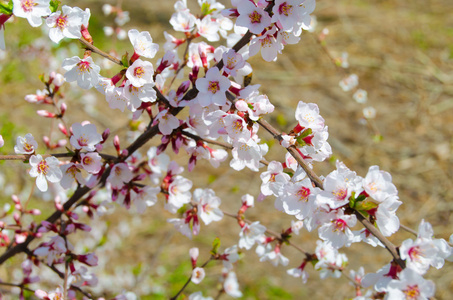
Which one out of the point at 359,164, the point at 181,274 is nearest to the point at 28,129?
the point at 181,274

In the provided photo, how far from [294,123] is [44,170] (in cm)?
383

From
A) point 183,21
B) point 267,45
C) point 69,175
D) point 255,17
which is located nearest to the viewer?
point 255,17

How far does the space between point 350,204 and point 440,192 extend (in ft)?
12.9

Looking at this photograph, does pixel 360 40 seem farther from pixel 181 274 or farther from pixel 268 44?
pixel 268 44

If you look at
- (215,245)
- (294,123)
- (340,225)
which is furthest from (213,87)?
(294,123)

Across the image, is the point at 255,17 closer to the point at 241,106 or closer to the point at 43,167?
the point at 241,106

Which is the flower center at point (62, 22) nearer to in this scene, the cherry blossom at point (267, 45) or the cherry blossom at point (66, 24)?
the cherry blossom at point (66, 24)

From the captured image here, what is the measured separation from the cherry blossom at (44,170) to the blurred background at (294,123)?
5.15 ft

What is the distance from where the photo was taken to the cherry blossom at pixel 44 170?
142cm

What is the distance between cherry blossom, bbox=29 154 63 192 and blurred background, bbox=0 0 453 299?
1570mm

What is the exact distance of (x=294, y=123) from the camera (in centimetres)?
493

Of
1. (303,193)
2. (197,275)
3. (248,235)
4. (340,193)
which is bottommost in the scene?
(197,275)

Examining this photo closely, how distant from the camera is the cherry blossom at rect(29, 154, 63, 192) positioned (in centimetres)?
142

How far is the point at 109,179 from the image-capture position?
1646mm
